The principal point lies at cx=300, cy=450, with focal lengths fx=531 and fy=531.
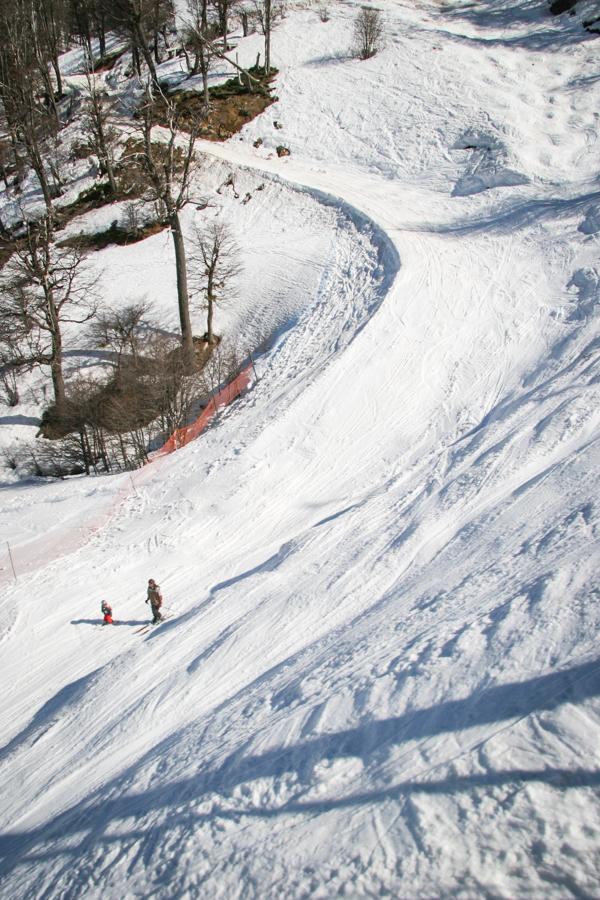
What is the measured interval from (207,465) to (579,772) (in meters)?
11.0

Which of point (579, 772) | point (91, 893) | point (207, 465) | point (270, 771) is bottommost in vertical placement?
point (207, 465)

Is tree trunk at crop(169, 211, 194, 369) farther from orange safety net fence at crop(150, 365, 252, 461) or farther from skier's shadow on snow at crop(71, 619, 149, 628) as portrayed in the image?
skier's shadow on snow at crop(71, 619, 149, 628)

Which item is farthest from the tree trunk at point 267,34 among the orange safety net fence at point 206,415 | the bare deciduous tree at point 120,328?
the orange safety net fence at point 206,415

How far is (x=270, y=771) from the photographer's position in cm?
460

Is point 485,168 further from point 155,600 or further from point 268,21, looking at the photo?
point 155,600

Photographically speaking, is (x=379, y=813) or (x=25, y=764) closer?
(x=379, y=813)

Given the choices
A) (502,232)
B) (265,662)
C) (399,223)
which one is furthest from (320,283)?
(265,662)

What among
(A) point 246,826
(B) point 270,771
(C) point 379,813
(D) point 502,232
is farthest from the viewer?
(D) point 502,232

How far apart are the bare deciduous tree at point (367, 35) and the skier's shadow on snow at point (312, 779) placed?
40.2 meters

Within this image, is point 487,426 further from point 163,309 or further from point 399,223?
point 163,309

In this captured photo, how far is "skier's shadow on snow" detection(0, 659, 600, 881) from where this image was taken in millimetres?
3781

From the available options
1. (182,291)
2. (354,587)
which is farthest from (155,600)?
(182,291)

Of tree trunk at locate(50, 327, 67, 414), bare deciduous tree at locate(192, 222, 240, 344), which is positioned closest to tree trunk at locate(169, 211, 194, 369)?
bare deciduous tree at locate(192, 222, 240, 344)

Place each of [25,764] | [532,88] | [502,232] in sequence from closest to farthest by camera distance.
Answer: [25,764] → [502,232] → [532,88]
